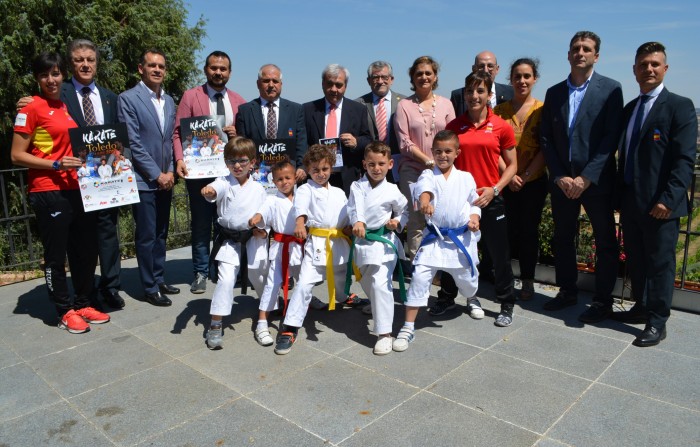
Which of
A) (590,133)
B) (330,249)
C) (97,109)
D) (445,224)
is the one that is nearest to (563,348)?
(445,224)

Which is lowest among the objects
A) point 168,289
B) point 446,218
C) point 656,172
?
point 168,289

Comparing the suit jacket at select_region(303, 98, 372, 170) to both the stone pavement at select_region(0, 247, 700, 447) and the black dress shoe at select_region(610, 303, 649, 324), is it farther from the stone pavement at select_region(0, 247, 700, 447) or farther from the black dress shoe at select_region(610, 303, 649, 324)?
the black dress shoe at select_region(610, 303, 649, 324)

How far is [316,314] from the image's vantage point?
15.6ft

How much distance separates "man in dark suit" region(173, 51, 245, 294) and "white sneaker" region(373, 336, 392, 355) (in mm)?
2337

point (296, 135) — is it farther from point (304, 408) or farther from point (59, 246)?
point (304, 408)

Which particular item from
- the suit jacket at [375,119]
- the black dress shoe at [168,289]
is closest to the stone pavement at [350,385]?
the black dress shoe at [168,289]

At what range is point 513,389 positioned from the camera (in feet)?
10.7

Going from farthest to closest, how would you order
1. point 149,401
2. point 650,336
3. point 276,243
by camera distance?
point 276,243 → point 650,336 → point 149,401

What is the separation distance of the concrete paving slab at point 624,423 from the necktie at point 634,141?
176cm

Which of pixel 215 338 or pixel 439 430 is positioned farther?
pixel 215 338

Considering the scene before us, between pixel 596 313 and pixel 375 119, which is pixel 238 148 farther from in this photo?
pixel 596 313

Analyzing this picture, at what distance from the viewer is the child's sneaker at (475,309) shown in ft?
15.0

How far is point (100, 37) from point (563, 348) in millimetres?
13897

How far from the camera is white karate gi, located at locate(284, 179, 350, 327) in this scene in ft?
13.1
